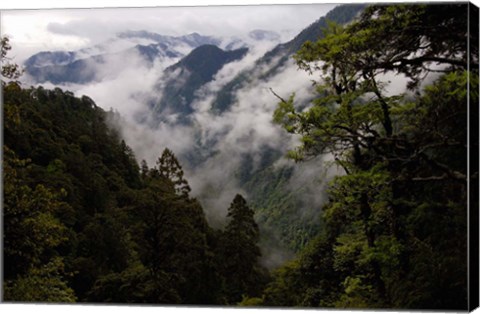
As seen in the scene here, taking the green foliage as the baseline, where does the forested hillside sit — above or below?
above

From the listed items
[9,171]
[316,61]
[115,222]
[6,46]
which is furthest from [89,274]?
[316,61]

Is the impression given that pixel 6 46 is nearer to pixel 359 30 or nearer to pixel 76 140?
pixel 76 140

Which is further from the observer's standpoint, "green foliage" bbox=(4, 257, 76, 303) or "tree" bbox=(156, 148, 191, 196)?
"green foliage" bbox=(4, 257, 76, 303)

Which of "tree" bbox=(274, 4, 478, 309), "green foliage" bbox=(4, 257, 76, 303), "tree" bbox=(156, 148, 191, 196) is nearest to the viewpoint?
"tree" bbox=(274, 4, 478, 309)

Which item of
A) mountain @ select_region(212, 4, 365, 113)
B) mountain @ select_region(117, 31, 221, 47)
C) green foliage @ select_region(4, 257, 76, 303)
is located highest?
mountain @ select_region(117, 31, 221, 47)

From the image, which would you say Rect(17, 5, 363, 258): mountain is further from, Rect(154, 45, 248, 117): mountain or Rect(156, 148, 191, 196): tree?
Rect(156, 148, 191, 196): tree

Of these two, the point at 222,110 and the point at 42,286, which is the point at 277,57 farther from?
the point at 42,286

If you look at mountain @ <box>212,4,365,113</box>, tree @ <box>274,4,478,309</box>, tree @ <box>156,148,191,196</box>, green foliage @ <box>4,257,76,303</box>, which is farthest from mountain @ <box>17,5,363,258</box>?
green foliage @ <box>4,257,76,303</box>
